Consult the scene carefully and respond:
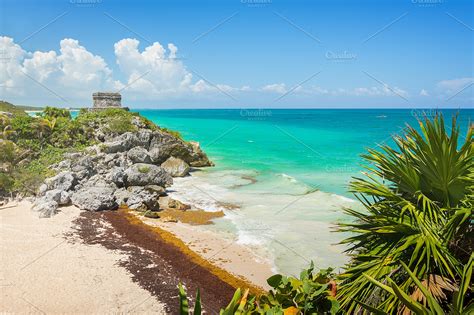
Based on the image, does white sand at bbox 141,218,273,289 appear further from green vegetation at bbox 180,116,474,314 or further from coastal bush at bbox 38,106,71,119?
coastal bush at bbox 38,106,71,119

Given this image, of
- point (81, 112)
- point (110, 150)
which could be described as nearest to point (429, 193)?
point (110, 150)

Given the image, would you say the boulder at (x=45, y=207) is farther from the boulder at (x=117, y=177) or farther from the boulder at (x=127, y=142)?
the boulder at (x=127, y=142)

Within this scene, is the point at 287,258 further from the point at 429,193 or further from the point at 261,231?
the point at 429,193

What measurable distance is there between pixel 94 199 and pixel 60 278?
797cm

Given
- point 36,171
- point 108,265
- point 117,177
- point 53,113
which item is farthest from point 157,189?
point 53,113

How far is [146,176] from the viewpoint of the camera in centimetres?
2244

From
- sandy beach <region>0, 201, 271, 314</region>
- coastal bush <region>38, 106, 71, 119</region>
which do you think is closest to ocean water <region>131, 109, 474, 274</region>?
sandy beach <region>0, 201, 271, 314</region>

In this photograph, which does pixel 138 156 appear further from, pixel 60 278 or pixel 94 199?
pixel 60 278

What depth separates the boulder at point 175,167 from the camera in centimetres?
2916

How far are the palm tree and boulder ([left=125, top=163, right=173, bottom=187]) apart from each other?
1799 centimetres

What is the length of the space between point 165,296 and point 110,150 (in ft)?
67.0

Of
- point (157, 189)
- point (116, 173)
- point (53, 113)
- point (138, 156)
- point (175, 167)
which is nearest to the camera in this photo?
point (116, 173)

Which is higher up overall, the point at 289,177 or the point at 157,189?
the point at 157,189

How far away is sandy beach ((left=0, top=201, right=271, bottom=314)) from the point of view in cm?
964
